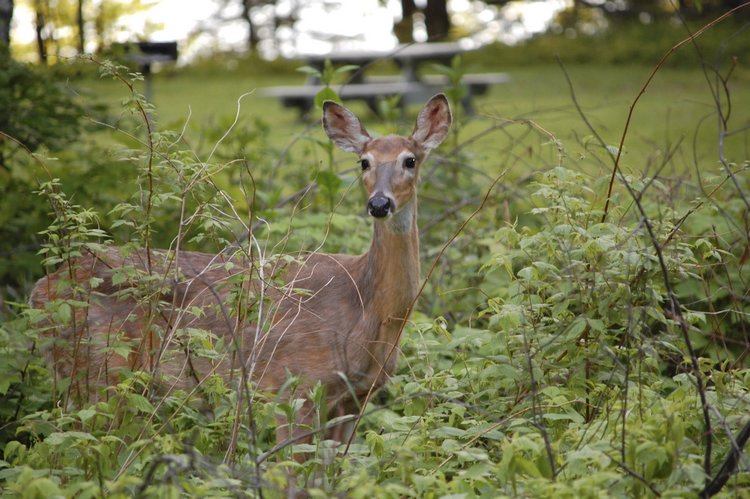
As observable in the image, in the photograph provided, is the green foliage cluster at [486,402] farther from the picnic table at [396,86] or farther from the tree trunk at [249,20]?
the tree trunk at [249,20]

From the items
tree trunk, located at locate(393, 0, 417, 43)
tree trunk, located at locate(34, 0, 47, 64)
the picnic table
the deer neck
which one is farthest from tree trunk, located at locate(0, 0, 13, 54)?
tree trunk, located at locate(393, 0, 417, 43)

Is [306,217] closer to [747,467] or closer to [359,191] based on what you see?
[359,191]

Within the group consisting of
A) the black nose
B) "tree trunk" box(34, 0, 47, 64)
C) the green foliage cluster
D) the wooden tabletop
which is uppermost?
the wooden tabletop

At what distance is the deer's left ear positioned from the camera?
15.9 feet

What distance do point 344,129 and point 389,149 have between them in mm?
448

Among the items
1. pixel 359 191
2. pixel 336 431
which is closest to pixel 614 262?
pixel 336 431

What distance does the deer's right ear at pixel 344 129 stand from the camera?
491cm

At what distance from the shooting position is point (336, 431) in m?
4.26

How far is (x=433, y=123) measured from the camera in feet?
16.1

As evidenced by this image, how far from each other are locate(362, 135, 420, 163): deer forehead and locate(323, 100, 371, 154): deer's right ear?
18cm

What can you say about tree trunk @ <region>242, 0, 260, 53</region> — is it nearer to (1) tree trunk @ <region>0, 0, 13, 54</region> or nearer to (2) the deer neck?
(1) tree trunk @ <region>0, 0, 13, 54</region>

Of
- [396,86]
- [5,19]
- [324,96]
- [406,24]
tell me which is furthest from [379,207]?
[406,24]

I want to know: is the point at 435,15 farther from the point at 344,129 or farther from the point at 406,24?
the point at 344,129

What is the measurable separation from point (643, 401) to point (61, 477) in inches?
79.1
